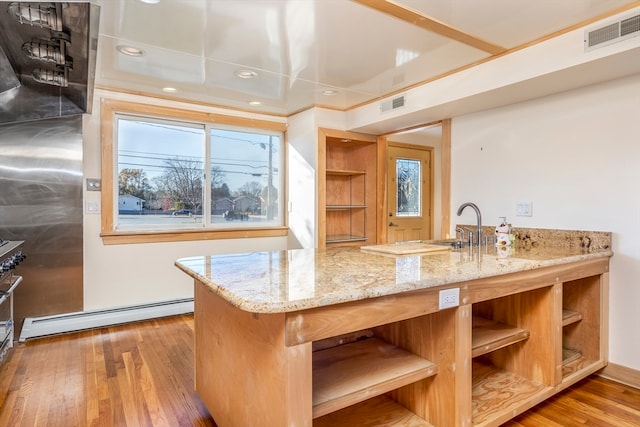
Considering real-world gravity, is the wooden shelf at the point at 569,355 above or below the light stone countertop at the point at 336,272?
below

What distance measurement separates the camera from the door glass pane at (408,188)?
531 cm

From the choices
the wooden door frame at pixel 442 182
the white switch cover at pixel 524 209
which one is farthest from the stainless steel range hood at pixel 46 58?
the white switch cover at pixel 524 209

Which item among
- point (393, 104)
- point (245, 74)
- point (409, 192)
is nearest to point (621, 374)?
point (393, 104)

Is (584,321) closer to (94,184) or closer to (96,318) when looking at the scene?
(96,318)

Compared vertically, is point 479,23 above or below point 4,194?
above

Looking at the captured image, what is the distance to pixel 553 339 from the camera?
6.73 feet

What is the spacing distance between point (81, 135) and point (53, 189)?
54 centimetres

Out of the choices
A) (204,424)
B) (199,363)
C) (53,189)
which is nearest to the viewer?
(204,424)

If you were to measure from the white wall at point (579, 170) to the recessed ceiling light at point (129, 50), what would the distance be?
274 cm

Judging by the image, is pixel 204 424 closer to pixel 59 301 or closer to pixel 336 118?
pixel 59 301

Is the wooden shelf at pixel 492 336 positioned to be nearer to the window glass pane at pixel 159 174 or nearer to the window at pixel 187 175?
the window at pixel 187 175

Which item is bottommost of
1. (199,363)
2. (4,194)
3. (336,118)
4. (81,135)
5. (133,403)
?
(133,403)

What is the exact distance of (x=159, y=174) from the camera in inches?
152

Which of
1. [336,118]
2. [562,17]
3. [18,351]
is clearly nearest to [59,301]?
[18,351]
